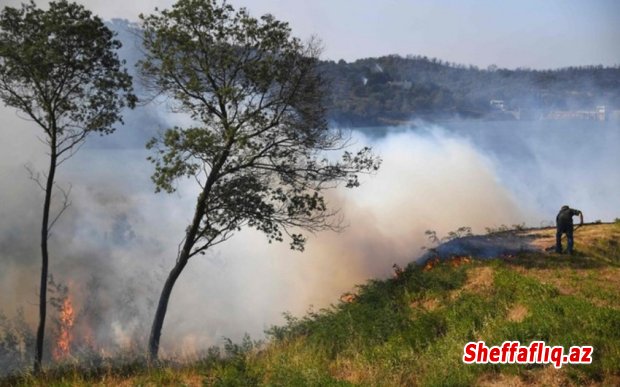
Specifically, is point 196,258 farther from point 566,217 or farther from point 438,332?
point 438,332

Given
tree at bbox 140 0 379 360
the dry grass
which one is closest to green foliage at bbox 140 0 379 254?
tree at bbox 140 0 379 360

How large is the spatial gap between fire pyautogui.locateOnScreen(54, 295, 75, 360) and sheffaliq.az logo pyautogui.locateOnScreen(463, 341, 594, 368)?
95.8ft

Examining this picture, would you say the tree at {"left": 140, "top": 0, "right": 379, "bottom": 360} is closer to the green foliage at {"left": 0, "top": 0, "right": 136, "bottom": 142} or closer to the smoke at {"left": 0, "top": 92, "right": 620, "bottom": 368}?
the green foliage at {"left": 0, "top": 0, "right": 136, "bottom": 142}

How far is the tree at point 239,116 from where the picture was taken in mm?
16078

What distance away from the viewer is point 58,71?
1706 cm

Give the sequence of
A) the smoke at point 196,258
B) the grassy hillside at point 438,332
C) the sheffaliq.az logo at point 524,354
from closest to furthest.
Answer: the sheffaliq.az logo at point 524,354, the grassy hillside at point 438,332, the smoke at point 196,258

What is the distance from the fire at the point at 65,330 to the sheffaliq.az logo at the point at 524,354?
2919 cm

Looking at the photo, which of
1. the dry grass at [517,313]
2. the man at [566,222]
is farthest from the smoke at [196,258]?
the man at [566,222]

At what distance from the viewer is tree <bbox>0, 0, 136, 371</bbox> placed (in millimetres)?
16141

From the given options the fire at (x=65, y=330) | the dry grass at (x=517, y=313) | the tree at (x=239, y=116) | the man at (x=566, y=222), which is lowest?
the fire at (x=65, y=330)

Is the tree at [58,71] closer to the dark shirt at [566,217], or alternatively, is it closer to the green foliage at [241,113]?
the green foliage at [241,113]

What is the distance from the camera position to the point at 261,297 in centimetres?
4269

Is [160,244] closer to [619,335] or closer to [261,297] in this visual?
[261,297]

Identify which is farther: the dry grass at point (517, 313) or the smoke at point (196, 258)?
the smoke at point (196, 258)
